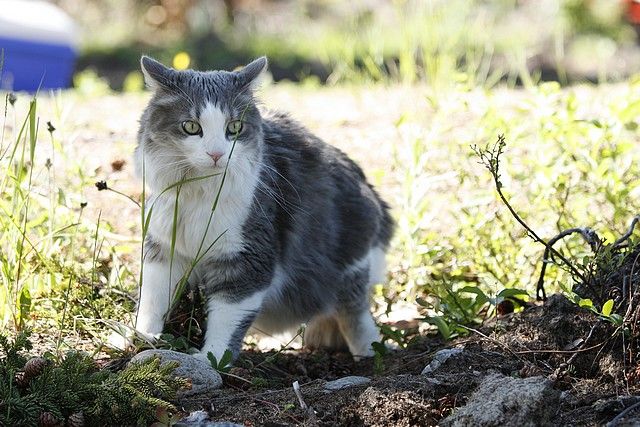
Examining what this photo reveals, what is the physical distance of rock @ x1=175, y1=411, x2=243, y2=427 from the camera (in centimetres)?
229

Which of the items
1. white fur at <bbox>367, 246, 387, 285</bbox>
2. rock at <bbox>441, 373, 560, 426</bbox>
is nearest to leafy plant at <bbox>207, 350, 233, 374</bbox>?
rock at <bbox>441, 373, 560, 426</bbox>

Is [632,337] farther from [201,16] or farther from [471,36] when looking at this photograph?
[201,16]

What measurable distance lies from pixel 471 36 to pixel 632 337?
4305 millimetres

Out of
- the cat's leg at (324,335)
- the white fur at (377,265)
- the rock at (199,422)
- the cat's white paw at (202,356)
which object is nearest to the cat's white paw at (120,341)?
the cat's white paw at (202,356)

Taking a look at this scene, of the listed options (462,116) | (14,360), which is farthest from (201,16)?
(14,360)

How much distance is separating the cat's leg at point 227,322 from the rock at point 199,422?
64 cm

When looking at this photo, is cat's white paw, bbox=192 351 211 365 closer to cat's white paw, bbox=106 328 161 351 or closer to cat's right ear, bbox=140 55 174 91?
cat's white paw, bbox=106 328 161 351

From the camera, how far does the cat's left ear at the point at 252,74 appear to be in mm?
3146

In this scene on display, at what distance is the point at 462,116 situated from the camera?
216 inches

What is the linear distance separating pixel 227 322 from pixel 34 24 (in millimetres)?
5016

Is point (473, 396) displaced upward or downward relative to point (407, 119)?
downward

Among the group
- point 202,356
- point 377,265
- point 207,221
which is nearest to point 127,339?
point 202,356

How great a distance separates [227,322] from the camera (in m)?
3.08

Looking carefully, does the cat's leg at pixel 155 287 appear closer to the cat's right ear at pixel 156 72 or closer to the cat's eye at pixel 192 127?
the cat's eye at pixel 192 127
